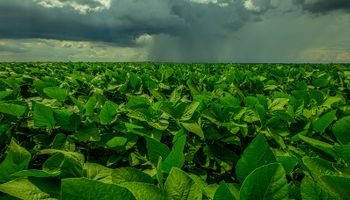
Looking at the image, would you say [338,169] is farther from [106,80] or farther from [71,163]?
[106,80]

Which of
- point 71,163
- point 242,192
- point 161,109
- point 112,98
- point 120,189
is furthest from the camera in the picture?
point 112,98

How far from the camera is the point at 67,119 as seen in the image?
2.11m

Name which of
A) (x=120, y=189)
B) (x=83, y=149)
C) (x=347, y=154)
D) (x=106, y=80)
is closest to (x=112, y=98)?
(x=106, y=80)

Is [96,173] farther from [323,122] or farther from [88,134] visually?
[323,122]

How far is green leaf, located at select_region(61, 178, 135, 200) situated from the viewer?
0.86 meters

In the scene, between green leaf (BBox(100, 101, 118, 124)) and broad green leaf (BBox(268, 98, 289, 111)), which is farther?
broad green leaf (BBox(268, 98, 289, 111))

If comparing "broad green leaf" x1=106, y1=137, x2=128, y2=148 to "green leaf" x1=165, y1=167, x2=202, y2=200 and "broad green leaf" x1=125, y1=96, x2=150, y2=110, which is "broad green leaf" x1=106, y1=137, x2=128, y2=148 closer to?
"broad green leaf" x1=125, y1=96, x2=150, y2=110

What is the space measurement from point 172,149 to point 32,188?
1.56ft

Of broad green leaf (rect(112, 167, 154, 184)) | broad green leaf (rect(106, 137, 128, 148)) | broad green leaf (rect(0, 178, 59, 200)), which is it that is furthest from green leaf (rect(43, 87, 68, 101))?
broad green leaf (rect(112, 167, 154, 184))

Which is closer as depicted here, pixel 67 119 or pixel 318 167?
pixel 318 167

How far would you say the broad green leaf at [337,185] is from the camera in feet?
3.20

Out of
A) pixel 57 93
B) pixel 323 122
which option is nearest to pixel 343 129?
pixel 323 122

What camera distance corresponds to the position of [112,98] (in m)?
4.21

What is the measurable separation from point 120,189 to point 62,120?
1.34 m
